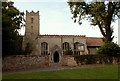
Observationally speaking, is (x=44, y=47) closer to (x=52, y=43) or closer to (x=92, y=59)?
(x=52, y=43)

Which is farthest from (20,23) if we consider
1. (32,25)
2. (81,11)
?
(32,25)

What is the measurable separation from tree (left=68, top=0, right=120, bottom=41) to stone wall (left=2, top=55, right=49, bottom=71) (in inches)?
358

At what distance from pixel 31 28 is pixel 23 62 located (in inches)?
1045

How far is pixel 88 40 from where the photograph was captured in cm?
5894

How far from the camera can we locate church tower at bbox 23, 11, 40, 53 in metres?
55.1

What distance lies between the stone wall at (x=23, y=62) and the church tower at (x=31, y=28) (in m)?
22.5

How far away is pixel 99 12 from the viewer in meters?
34.7

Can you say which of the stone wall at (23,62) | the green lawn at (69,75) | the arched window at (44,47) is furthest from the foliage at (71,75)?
the arched window at (44,47)

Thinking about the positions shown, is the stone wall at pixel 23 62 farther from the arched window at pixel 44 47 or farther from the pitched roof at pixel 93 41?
the pitched roof at pixel 93 41

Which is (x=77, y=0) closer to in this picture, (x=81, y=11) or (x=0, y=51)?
(x=81, y=11)

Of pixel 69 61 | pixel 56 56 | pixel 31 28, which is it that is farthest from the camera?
pixel 31 28

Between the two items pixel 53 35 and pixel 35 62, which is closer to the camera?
pixel 35 62

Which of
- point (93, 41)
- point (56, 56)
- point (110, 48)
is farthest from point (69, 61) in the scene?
point (93, 41)

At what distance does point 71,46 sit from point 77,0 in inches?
787
